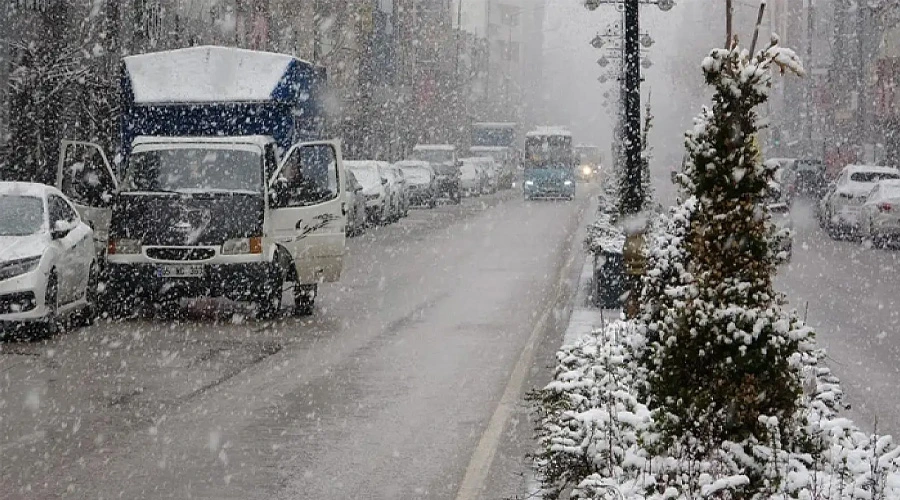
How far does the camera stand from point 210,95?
18531 millimetres

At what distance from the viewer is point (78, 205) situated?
722 inches

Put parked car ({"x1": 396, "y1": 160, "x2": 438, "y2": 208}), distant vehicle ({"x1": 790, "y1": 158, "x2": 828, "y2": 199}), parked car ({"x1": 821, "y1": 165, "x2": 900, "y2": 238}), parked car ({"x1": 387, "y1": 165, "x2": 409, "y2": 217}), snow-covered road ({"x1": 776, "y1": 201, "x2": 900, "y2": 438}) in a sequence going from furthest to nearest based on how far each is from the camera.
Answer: distant vehicle ({"x1": 790, "y1": 158, "x2": 828, "y2": 199}), parked car ({"x1": 396, "y1": 160, "x2": 438, "y2": 208}), parked car ({"x1": 387, "y1": 165, "x2": 409, "y2": 217}), parked car ({"x1": 821, "y1": 165, "x2": 900, "y2": 238}), snow-covered road ({"x1": 776, "y1": 201, "x2": 900, "y2": 438})

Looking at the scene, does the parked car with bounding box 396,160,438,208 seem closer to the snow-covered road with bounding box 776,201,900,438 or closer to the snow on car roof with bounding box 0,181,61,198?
the snow-covered road with bounding box 776,201,900,438

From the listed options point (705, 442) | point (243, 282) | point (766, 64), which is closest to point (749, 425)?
point (705, 442)

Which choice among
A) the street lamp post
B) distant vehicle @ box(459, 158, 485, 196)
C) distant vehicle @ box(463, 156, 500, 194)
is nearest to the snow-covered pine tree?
the street lamp post

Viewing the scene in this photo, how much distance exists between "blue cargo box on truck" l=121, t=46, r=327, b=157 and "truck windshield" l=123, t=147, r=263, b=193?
51.2 inches

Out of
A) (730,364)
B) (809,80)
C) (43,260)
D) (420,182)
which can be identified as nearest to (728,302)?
(730,364)

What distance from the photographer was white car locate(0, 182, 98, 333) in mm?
14281

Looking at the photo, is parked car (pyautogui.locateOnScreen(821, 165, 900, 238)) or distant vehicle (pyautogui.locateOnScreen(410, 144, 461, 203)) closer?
parked car (pyautogui.locateOnScreen(821, 165, 900, 238))

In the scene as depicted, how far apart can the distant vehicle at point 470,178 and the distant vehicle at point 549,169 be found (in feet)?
7.38

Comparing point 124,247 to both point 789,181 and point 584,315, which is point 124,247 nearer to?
point 584,315

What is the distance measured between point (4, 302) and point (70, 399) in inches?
134

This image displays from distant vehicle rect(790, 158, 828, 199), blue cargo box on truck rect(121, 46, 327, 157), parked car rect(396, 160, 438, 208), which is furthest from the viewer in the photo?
distant vehicle rect(790, 158, 828, 199)

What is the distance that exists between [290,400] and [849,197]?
2495 cm
